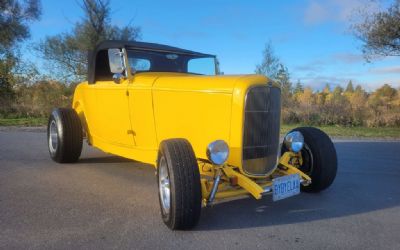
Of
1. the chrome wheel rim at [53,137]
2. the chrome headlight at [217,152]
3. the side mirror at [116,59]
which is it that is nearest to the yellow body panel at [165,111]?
the side mirror at [116,59]

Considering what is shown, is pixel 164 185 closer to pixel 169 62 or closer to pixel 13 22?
pixel 169 62

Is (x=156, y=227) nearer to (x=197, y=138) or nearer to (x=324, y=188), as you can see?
(x=197, y=138)

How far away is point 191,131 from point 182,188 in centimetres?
113

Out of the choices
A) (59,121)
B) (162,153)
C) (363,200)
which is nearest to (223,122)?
(162,153)

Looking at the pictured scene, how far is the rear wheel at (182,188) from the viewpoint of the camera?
11.0 ft

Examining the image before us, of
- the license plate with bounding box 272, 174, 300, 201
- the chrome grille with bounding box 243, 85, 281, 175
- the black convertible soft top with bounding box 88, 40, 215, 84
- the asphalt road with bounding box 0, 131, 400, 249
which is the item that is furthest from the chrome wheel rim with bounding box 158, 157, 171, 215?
the black convertible soft top with bounding box 88, 40, 215, 84

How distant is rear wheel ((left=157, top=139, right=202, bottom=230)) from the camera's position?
11.0 ft

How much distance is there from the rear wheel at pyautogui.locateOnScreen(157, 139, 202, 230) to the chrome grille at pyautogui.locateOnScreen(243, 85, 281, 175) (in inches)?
30.0

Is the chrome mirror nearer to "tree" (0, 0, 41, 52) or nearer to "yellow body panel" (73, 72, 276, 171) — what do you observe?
"yellow body panel" (73, 72, 276, 171)

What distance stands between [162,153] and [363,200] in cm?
267

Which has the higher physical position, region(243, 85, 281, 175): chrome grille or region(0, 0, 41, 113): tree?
region(0, 0, 41, 113): tree

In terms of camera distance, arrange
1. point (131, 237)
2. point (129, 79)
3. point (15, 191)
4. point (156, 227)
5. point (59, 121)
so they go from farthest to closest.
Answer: point (59, 121) → point (129, 79) → point (15, 191) → point (156, 227) → point (131, 237)

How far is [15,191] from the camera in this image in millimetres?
4609

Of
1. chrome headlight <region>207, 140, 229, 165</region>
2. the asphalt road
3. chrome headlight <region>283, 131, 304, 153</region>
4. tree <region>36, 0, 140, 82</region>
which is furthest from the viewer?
tree <region>36, 0, 140, 82</region>
